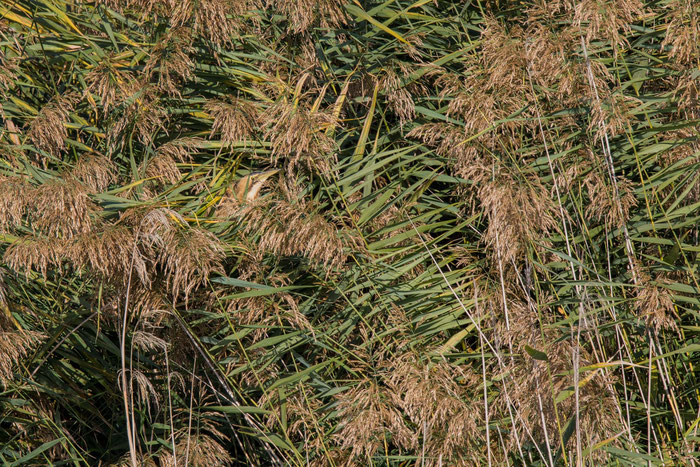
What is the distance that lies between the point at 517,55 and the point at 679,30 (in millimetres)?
505

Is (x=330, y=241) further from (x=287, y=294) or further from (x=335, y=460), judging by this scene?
(x=335, y=460)

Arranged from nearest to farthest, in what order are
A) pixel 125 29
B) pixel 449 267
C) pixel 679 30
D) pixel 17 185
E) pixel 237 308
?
pixel 17 185
pixel 679 30
pixel 237 308
pixel 449 267
pixel 125 29

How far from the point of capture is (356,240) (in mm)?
2293

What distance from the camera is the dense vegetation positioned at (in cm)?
200

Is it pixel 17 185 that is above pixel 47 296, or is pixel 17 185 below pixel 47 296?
above

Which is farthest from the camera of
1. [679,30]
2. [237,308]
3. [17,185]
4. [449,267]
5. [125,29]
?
[125,29]

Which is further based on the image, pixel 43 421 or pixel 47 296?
pixel 47 296

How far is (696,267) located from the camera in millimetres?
2160

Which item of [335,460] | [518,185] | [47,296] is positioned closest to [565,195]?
[518,185]

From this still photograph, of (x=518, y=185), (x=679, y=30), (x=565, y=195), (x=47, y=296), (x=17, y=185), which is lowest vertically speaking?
(x=47, y=296)

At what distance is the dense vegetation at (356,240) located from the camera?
6.55 feet

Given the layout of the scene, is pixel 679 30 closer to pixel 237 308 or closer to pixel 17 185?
pixel 237 308

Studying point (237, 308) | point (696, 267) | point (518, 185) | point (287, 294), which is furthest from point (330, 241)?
point (696, 267)

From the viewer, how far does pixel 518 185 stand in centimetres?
214
